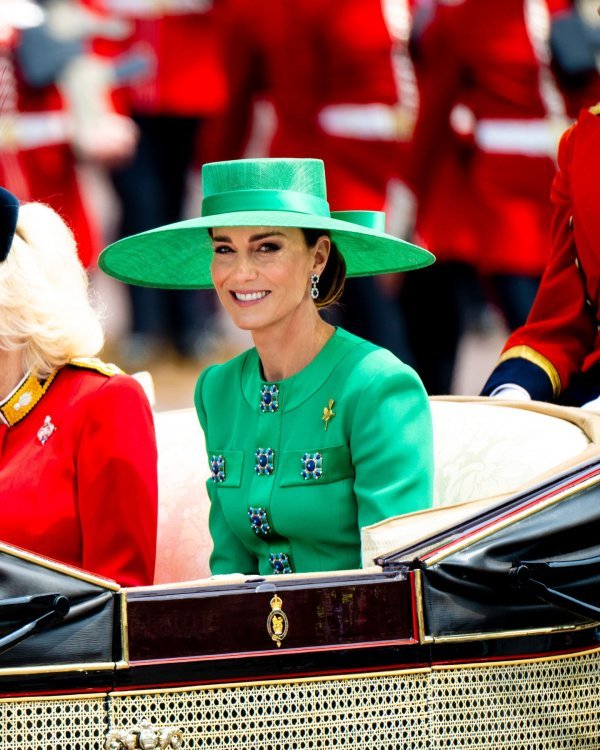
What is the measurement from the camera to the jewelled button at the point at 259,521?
3168 mm

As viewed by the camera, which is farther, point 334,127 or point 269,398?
point 334,127

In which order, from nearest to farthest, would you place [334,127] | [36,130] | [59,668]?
[59,668] → [334,127] → [36,130]

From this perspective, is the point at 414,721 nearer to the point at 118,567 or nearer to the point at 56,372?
→ the point at 118,567

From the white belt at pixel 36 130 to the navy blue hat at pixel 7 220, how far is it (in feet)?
12.4

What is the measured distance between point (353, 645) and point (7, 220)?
3.32 feet

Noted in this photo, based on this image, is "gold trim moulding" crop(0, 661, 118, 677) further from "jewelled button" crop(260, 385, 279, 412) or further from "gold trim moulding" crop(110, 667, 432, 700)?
"jewelled button" crop(260, 385, 279, 412)

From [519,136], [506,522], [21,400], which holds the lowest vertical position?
[506,522]

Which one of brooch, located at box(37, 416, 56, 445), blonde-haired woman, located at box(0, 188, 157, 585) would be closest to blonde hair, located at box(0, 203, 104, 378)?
blonde-haired woman, located at box(0, 188, 157, 585)

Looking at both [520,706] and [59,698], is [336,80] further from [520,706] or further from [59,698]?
[59,698]

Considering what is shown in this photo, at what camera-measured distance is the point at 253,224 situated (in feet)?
10.0

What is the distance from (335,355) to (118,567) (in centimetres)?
51

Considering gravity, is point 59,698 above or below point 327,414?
below

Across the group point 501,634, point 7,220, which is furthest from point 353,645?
point 7,220

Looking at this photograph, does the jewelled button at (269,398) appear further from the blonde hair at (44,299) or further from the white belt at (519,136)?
the white belt at (519,136)
